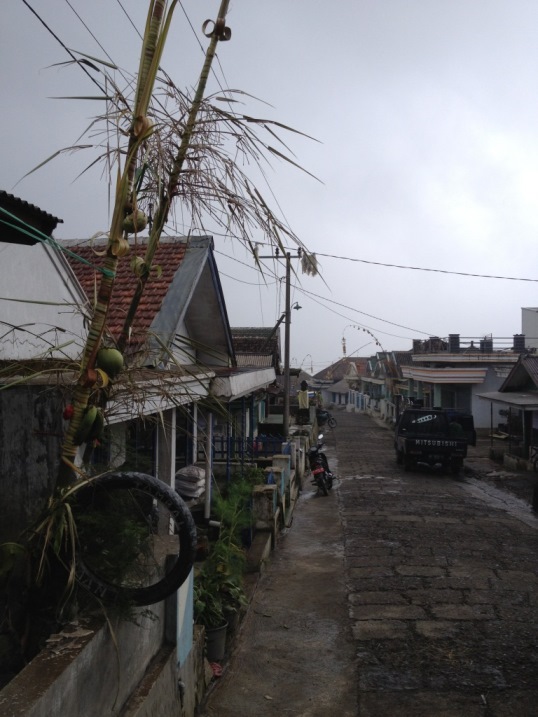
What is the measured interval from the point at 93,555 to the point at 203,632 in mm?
2576

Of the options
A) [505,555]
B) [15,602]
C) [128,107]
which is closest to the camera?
[128,107]

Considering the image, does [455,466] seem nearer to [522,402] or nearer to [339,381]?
[522,402]

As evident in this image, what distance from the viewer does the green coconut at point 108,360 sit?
2.83 meters

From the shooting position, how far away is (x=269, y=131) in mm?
2975

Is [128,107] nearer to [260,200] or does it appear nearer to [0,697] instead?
[260,200]

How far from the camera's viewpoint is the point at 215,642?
19.7 feet

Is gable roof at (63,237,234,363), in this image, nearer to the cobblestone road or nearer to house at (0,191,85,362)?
house at (0,191,85,362)

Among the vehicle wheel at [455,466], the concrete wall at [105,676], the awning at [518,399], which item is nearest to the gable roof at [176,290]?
the concrete wall at [105,676]

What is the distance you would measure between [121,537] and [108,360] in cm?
101

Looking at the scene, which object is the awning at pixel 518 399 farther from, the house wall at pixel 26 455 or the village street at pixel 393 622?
the house wall at pixel 26 455

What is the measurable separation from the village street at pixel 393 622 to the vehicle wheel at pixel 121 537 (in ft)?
8.42

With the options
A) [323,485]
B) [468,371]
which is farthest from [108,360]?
[468,371]

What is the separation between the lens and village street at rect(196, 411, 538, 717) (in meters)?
5.42

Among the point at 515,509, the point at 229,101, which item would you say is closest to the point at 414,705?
the point at 229,101
